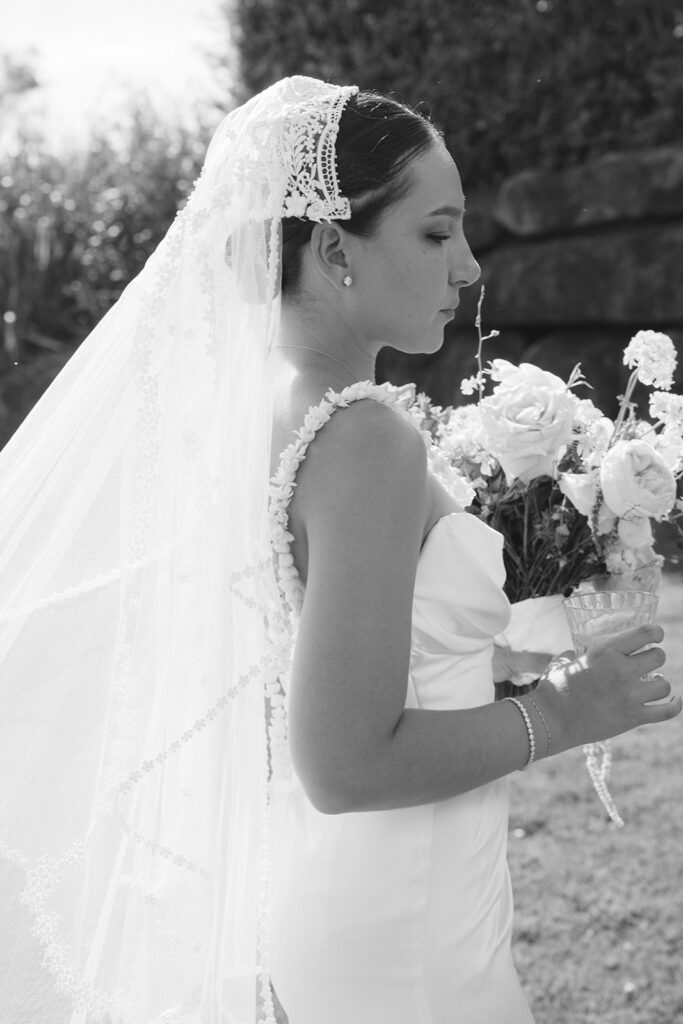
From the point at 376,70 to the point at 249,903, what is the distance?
8.58 m

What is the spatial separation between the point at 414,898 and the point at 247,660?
0.47 metres

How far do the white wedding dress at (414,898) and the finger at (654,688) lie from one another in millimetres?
258

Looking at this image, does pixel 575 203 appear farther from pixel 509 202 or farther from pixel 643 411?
pixel 643 411

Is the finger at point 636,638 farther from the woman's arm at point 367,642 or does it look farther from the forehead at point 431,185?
the forehead at point 431,185

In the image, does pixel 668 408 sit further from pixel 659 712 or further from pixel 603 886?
pixel 603 886

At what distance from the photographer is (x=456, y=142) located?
9.30m

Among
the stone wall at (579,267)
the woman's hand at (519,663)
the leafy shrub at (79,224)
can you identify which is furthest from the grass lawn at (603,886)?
the leafy shrub at (79,224)

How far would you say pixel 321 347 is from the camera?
1.90 m

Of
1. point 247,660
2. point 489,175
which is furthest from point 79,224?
point 247,660

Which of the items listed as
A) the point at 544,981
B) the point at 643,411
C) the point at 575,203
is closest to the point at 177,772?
the point at 544,981

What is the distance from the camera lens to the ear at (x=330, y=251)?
1.83m

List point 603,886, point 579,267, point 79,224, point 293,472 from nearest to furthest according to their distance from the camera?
1. point 293,472
2. point 603,886
3. point 579,267
4. point 79,224

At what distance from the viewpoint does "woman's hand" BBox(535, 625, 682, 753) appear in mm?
1811

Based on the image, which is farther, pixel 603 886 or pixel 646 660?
pixel 603 886
